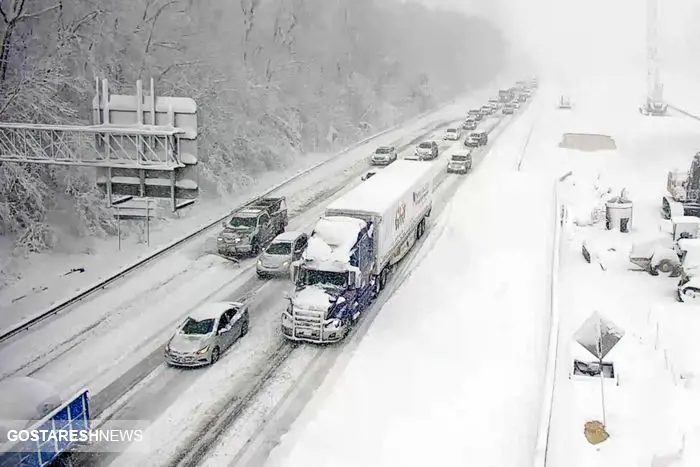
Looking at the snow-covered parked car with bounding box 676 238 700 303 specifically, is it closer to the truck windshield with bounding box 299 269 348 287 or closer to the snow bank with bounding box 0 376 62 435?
the truck windshield with bounding box 299 269 348 287

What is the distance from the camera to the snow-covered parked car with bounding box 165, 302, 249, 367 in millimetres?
21672

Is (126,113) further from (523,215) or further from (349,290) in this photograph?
(523,215)

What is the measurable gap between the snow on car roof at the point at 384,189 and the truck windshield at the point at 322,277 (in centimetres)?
326

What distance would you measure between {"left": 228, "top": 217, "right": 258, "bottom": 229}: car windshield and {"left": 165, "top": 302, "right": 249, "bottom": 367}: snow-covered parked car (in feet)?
32.2

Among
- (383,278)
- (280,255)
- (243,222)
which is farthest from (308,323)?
(243,222)

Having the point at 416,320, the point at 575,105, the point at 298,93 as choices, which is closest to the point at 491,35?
the point at 575,105

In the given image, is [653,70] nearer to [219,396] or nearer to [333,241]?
[333,241]

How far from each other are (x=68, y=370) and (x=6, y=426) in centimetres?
732

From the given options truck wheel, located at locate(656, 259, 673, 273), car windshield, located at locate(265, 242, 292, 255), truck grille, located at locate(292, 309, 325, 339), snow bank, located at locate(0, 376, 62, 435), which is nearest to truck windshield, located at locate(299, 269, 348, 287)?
truck grille, located at locate(292, 309, 325, 339)

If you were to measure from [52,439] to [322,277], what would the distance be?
1055 centimetres

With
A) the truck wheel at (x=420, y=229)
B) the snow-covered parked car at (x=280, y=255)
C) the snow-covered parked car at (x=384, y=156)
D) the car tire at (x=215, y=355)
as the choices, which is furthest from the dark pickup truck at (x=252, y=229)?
the snow-covered parked car at (x=384, y=156)

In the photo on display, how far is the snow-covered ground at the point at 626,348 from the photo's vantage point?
18.3 meters

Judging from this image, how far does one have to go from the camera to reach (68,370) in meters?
21.6

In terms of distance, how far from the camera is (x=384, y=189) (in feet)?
98.3
